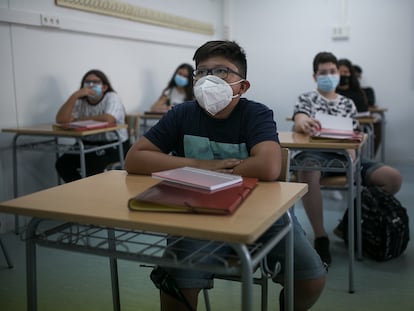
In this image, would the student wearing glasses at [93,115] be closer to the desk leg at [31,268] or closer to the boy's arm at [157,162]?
the boy's arm at [157,162]

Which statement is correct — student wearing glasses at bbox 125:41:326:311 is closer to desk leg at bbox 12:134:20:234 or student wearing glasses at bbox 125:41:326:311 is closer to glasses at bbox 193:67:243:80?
glasses at bbox 193:67:243:80

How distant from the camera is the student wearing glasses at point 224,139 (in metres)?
1.51

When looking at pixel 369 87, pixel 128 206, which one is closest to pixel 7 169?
pixel 128 206

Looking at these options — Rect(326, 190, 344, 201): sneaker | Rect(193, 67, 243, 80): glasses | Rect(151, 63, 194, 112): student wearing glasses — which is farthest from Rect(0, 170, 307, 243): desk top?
Rect(151, 63, 194, 112): student wearing glasses

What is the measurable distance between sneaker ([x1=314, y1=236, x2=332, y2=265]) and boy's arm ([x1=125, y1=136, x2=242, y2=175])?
133 centimetres

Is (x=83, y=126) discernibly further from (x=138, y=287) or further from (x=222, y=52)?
(x=222, y=52)

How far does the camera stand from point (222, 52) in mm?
1676

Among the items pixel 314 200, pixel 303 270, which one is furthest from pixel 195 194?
pixel 314 200

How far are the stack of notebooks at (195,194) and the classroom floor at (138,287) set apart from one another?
1.03 m

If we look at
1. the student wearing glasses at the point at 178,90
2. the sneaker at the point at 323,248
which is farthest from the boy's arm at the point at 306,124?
the student wearing glasses at the point at 178,90

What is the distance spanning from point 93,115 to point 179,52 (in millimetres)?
2042

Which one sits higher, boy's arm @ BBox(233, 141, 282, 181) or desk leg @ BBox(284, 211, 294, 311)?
boy's arm @ BBox(233, 141, 282, 181)

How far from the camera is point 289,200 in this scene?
125 centimetres

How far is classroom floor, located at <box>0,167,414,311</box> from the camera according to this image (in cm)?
221
